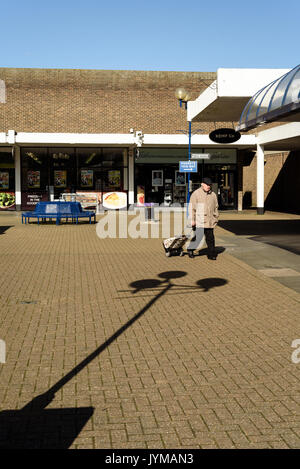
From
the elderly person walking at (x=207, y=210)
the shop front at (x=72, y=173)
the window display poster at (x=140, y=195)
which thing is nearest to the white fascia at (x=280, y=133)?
the window display poster at (x=140, y=195)

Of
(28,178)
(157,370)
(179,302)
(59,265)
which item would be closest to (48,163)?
(28,178)

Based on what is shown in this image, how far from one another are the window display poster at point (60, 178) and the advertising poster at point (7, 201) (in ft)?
7.76

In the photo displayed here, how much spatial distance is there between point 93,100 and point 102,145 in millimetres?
2900

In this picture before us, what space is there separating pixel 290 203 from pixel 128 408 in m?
30.2

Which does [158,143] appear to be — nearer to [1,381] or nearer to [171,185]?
[171,185]

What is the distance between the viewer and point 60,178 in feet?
98.9

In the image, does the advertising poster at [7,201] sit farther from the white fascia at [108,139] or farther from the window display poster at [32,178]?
the white fascia at [108,139]

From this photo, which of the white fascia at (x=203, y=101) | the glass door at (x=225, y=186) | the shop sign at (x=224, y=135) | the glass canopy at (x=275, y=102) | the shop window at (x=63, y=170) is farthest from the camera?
the glass door at (x=225, y=186)

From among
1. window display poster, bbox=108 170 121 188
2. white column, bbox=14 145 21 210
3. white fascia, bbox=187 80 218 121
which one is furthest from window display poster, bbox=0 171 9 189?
white fascia, bbox=187 80 218 121

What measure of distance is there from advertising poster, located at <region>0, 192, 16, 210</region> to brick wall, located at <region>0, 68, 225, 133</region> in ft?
11.3

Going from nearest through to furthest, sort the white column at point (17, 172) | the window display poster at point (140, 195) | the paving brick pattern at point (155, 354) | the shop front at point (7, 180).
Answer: the paving brick pattern at point (155, 354) < the white column at point (17, 172) < the shop front at point (7, 180) < the window display poster at point (140, 195)

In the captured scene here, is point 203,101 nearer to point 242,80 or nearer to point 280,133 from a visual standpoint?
point 242,80

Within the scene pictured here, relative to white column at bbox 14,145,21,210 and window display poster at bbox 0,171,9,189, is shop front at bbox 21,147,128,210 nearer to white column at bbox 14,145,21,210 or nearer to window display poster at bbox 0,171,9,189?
white column at bbox 14,145,21,210

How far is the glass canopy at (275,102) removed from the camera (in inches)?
478
